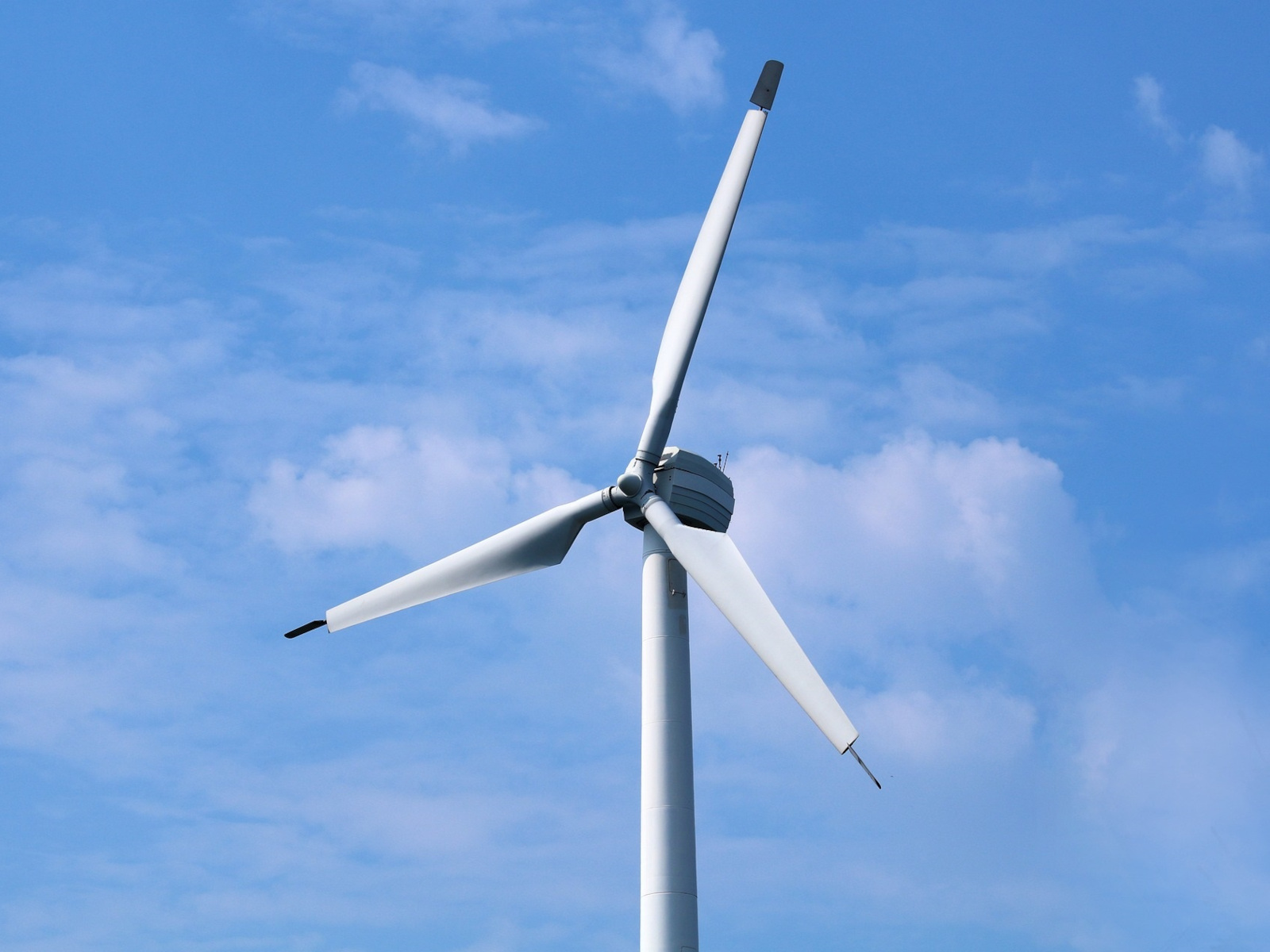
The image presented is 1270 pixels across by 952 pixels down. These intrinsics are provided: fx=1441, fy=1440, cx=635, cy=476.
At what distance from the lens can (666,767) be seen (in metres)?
33.6

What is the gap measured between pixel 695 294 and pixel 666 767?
12985mm

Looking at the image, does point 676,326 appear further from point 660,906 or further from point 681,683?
point 660,906

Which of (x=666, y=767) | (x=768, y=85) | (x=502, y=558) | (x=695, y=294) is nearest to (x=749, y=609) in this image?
(x=666, y=767)

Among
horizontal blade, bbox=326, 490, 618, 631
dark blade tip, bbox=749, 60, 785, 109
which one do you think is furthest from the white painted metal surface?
dark blade tip, bbox=749, 60, 785, 109

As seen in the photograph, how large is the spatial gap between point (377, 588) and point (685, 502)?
8.71 metres

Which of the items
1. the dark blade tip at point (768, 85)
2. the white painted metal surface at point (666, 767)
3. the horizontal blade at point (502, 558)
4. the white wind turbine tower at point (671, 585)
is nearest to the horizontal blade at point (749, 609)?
the white wind turbine tower at point (671, 585)

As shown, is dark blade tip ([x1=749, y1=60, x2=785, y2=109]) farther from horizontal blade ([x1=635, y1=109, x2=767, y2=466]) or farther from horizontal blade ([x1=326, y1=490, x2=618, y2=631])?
horizontal blade ([x1=326, y1=490, x2=618, y2=631])

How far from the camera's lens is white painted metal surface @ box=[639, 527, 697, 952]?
32.5 meters

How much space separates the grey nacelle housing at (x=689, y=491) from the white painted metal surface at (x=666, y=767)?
960 millimetres

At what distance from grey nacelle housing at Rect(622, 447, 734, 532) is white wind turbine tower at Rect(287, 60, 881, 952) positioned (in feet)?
0.12

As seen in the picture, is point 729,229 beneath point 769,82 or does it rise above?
beneath

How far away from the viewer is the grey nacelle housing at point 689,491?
36062 mm

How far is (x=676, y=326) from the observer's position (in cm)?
3875

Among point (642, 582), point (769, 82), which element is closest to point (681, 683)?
point (642, 582)
